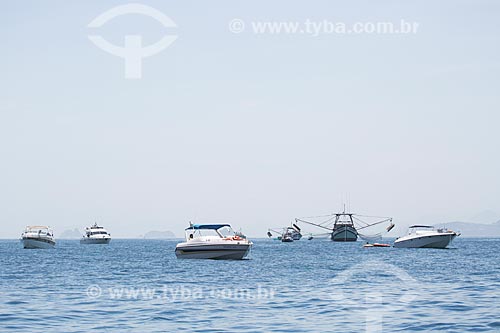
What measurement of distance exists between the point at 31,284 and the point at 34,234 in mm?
89775

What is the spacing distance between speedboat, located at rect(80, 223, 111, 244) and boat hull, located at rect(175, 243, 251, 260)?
103 metres

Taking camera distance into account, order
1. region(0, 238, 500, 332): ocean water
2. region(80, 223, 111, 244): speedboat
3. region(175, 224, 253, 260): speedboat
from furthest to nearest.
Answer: region(80, 223, 111, 244): speedboat → region(175, 224, 253, 260): speedboat → region(0, 238, 500, 332): ocean water

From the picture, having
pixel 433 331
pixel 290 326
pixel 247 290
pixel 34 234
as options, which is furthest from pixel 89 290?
pixel 34 234

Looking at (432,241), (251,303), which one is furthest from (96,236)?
(251,303)

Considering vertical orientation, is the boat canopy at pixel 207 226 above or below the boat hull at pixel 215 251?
above

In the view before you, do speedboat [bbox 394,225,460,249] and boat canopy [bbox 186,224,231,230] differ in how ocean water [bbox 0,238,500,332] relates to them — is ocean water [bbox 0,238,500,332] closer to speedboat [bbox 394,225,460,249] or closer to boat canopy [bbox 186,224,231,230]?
boat canopy [bbox 186,224,231,230]

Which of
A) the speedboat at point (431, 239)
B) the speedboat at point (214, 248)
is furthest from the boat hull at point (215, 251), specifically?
the speedboat at point (431, 239)

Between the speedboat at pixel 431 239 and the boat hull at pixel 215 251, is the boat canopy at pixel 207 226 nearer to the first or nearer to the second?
the boat hull at pixel 215 251

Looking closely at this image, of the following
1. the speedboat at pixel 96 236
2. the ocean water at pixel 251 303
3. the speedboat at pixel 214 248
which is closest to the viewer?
the ocean water at pixel 251 303

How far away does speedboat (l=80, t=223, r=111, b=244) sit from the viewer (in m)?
174

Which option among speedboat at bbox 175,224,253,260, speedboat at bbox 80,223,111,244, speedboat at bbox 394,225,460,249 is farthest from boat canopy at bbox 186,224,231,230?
speedboat at bbox 80,223,111,244

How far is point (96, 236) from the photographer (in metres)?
174

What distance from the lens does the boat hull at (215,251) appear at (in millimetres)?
73375

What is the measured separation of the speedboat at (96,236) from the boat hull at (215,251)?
102694mm
